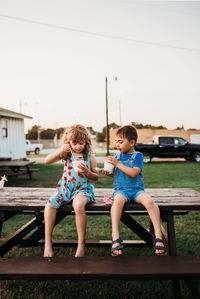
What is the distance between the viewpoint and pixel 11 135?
17.5 meters

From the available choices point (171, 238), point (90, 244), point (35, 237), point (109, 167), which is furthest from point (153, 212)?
point (35, 237)

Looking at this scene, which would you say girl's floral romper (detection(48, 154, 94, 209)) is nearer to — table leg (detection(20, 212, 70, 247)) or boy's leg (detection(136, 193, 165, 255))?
boy's leg (detection(136, 193, 165, 255))

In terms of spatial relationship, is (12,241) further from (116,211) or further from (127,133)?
(127,133)

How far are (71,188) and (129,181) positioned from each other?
1.95 ft

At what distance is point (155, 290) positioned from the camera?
8.02 feet

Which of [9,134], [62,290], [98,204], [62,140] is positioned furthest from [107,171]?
[9,134]

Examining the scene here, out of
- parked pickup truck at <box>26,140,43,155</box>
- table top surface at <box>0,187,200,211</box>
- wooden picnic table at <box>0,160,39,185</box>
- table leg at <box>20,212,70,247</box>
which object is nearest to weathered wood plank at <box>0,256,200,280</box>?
table top surface at <box>0,187,200,211</box>

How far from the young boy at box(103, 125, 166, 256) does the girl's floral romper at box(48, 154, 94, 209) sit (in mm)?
246

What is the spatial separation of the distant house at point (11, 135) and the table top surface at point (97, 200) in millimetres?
14177

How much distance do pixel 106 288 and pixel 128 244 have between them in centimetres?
78

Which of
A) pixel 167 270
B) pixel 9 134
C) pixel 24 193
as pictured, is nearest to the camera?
pixel 167 270

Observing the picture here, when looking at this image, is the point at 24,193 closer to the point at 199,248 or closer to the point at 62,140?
the point at 62,140

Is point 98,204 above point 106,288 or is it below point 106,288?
above

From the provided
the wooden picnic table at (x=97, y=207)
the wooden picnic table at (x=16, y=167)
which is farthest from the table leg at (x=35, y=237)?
the wooden picnic table at (x=16, y=167)
